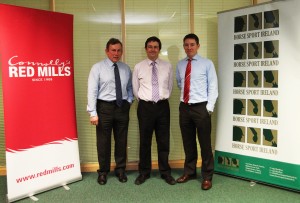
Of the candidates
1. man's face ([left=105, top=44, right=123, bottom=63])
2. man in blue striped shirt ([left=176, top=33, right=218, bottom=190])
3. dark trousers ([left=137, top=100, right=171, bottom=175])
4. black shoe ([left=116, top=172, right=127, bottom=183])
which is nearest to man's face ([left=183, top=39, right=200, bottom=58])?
man in blue striped shirt ([left=176, top=33, right=218, bottom=190])

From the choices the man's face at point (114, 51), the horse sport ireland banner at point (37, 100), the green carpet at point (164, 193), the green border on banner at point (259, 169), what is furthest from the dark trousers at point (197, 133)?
the horse sport ireland banner at point (37, 100)

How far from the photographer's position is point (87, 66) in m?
3.86

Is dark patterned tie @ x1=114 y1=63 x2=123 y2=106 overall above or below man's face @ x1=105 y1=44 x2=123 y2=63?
below

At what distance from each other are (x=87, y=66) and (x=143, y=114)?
42.4 inches

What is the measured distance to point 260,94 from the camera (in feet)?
10.8

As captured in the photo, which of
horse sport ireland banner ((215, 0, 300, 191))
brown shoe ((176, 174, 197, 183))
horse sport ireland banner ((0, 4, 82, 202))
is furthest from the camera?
brown shoe ((176, 174, 197, 183))

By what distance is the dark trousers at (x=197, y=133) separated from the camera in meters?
3.21

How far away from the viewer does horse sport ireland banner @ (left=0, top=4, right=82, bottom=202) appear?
114 inches

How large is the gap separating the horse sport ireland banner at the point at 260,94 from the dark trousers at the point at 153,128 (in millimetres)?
699

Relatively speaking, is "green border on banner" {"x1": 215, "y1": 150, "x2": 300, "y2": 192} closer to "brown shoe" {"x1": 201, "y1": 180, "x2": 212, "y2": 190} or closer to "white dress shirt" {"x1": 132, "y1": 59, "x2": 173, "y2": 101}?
"brown shoe" {"x1": 201, "y1": 180, "x2": 212, "y2": 190}

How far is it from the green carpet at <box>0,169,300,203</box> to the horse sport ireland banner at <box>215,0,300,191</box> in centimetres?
19

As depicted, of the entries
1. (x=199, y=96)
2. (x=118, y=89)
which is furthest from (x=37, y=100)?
(x=199, y=96)

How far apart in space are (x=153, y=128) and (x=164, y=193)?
0.71 meters

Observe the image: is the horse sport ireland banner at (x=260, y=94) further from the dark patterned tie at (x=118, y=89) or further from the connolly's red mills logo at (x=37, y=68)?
the connolly's red mills logo at (x=37, y=68)
